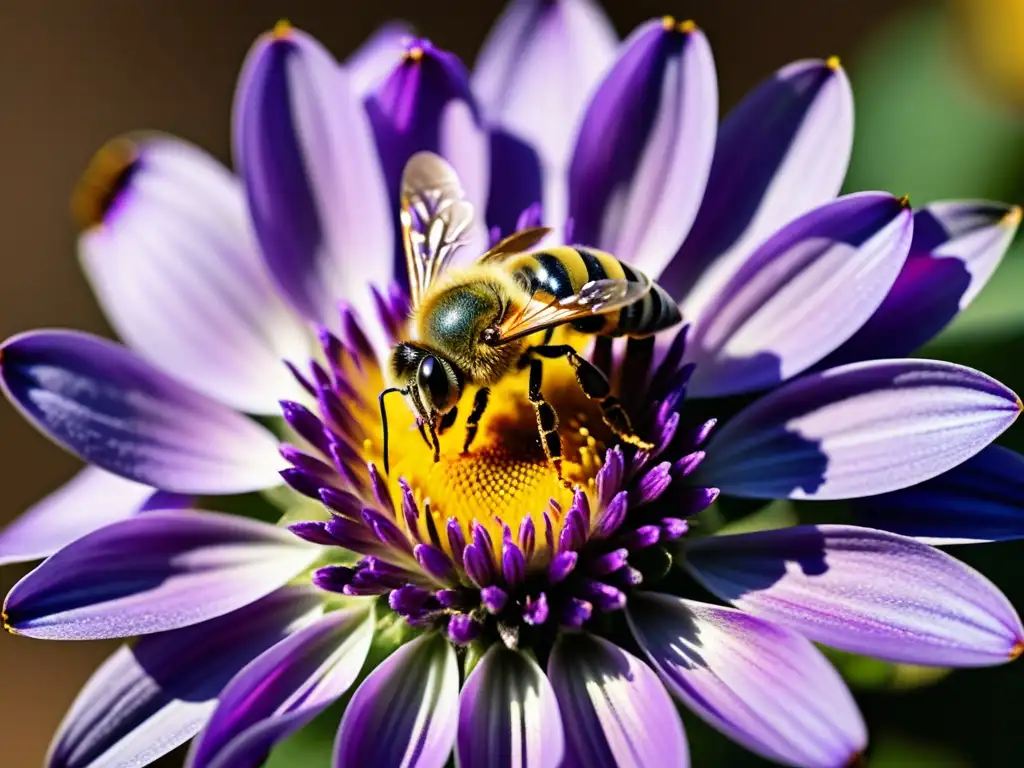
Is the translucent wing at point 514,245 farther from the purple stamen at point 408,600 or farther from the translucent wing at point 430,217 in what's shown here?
the purple stamen at point 408,600

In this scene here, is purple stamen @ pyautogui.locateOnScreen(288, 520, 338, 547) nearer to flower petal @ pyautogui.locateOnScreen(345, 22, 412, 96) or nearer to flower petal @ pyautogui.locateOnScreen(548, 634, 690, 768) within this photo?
flower petal @ pyautogui.locateOnScreen(548, 634, 690, 768)

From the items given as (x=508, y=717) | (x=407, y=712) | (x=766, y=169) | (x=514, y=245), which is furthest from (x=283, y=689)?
(x=766, y=169)

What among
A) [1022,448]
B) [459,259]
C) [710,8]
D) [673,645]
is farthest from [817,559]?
[710,8]

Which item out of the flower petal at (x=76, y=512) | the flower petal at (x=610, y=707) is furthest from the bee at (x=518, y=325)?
the flower petal at (x=76, y=512)

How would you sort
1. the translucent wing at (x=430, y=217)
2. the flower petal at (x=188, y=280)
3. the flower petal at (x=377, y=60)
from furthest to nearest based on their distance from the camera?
the flower petal at (x=377, y=60), the flower petal at (x=188, y=280), the translucent wing at (x=430, y=217)

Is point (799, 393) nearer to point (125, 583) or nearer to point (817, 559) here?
point (817, 559)

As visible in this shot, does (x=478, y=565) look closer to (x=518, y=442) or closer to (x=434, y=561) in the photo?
(x=434, y=561)
